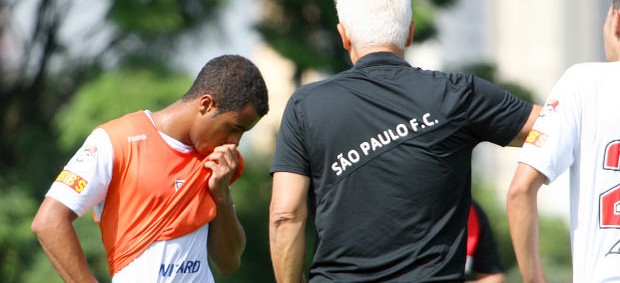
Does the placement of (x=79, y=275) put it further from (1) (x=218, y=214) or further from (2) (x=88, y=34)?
(2) (x=88, y=34)

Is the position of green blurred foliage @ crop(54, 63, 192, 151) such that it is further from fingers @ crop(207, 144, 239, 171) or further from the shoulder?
the shoulder

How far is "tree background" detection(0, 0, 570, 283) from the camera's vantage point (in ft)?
48.2

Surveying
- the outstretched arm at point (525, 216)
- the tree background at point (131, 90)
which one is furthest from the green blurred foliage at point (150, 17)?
the outstretched arm at point (525, 216)

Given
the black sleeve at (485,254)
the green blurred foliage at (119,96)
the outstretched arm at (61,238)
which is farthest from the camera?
the green blurred foliage at (119,96)

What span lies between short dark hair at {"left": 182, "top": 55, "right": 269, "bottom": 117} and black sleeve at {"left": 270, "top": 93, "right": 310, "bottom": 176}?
52 centimetres

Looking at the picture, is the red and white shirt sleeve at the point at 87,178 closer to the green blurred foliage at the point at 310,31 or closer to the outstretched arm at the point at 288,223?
the outstretched arm at the point at 288,223

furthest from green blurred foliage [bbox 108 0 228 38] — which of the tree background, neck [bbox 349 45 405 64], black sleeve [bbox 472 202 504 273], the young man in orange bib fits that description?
neck [bbox 349 45 405 64]

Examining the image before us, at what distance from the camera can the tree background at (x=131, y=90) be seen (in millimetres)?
14688

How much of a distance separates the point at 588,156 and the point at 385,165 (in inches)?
25.3

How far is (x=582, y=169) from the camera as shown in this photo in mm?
3836

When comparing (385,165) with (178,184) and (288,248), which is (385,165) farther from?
(178,184)

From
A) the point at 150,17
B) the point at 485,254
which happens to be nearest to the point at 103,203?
the point at 485,254

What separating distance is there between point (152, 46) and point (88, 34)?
3.07m

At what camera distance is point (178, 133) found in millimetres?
4484
